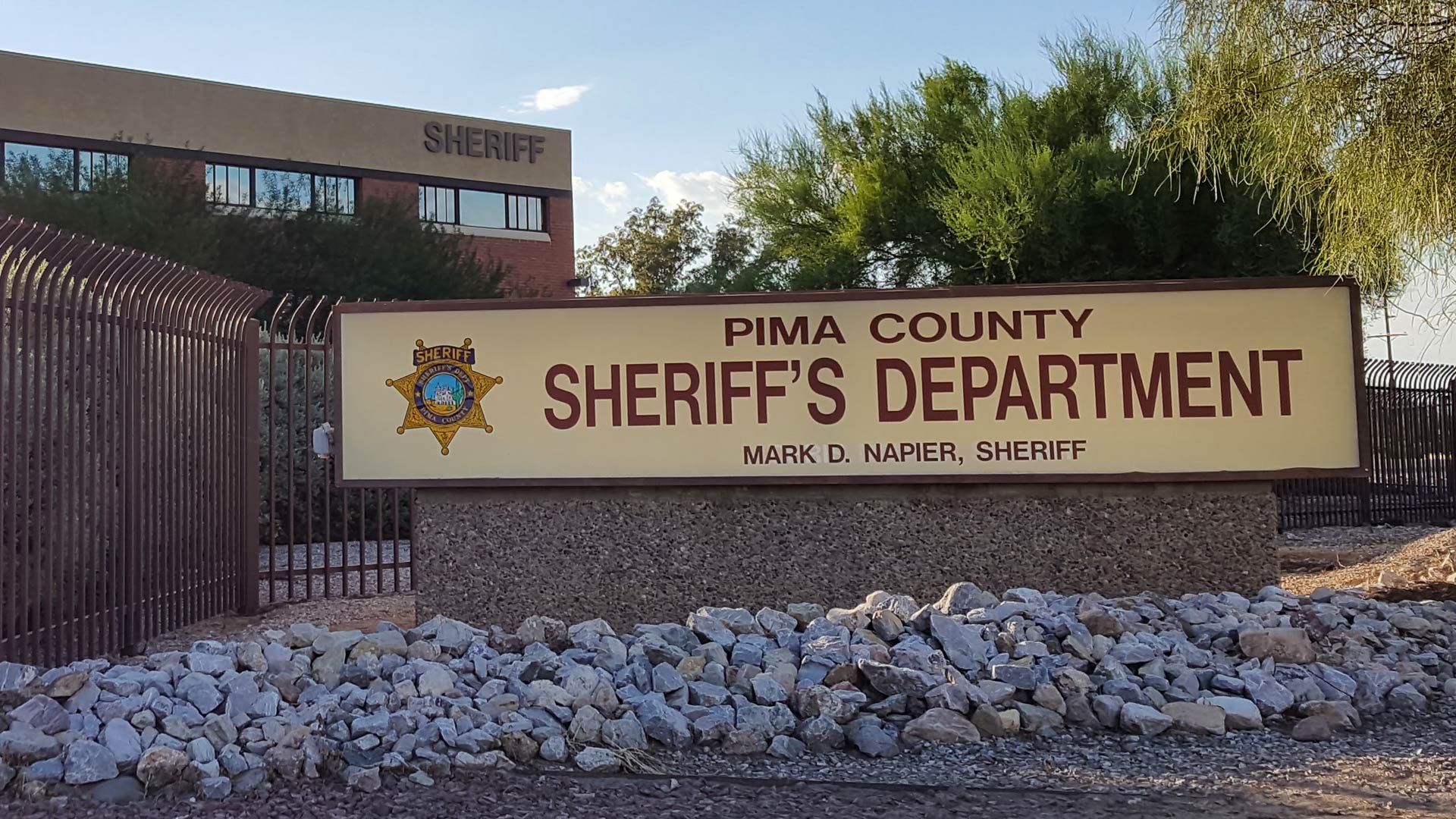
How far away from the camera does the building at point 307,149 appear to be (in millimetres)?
34344

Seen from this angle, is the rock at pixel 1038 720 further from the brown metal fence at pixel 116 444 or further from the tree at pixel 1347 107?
the brown metal fence at pixel 116 444

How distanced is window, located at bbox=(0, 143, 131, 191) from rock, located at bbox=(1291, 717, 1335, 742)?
3048cm

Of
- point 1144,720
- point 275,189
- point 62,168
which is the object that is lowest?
point 1144,720

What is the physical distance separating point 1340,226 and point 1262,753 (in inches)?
172

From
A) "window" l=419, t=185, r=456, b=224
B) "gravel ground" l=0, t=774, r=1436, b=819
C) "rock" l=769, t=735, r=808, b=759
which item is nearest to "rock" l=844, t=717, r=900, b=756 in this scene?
"rock" l=769, t=735, r=808, b=759

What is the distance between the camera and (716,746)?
5.23m

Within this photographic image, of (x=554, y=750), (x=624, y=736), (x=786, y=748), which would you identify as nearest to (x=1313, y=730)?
(x=786, y=748)

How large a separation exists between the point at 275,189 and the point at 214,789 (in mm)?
35066

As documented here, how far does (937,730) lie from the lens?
5234mm

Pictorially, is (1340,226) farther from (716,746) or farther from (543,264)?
(543,264)

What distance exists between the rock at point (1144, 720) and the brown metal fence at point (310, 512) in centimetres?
655

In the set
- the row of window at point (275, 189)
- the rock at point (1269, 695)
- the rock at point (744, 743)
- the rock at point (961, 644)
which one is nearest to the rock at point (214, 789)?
the rock at point (744, 743)

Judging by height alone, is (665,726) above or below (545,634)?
below

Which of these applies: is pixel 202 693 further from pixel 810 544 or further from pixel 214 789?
pixel 810 544
